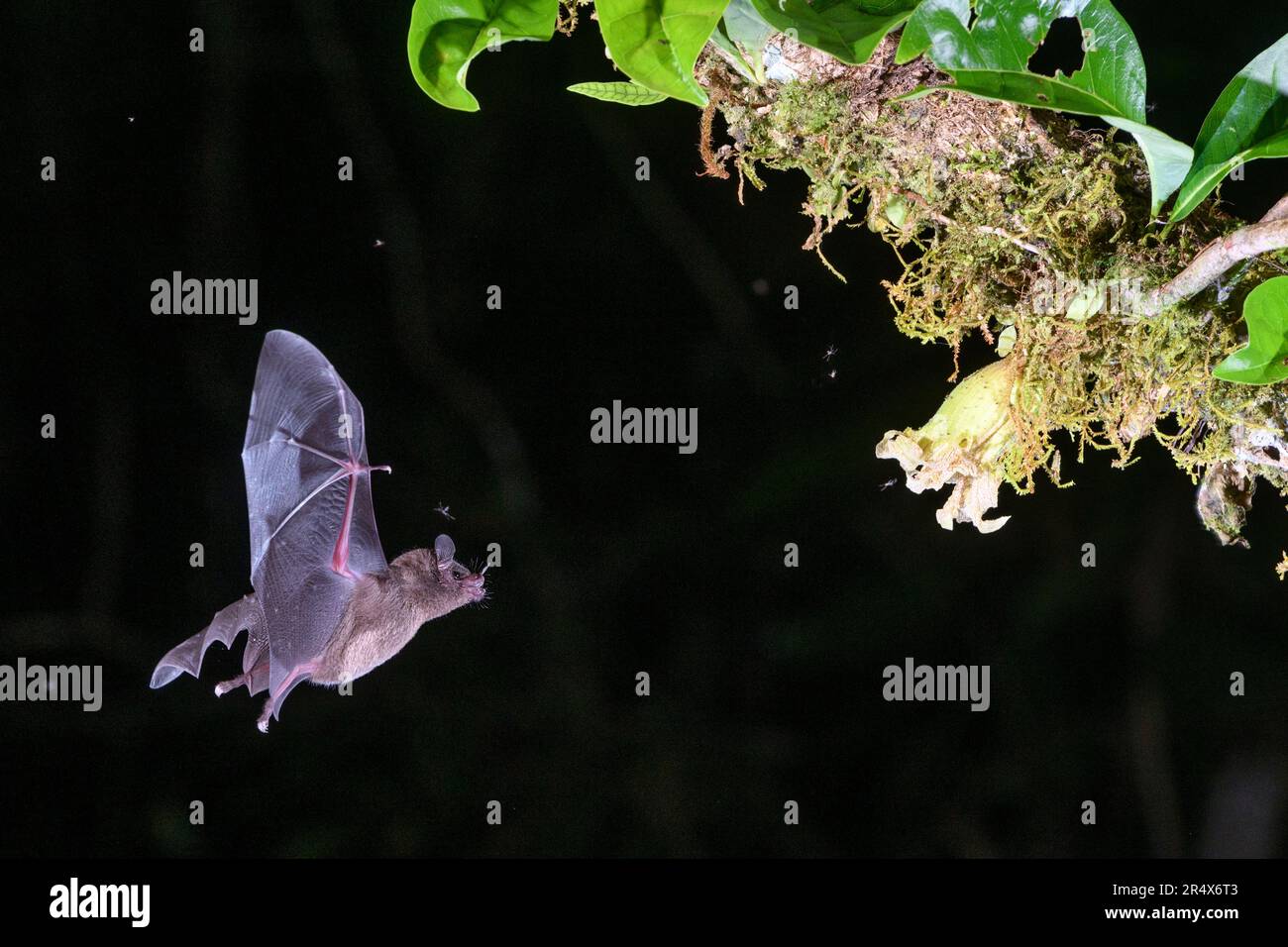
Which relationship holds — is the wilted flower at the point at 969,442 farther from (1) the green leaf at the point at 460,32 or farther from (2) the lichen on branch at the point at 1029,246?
(1) the green leaf at the point at 460,32

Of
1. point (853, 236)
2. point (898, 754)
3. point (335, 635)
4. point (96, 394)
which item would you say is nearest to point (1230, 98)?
point (853, 236)

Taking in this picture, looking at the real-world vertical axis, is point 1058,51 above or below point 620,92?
above

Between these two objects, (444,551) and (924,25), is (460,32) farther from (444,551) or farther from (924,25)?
(444,551)

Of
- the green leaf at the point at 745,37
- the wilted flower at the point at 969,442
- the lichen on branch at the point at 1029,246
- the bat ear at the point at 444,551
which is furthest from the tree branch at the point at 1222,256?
the bat ear at the point at 444,551

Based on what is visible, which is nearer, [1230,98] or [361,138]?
[1230,98]

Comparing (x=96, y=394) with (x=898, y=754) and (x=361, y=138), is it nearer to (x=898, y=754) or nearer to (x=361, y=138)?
(x=361, y=138)

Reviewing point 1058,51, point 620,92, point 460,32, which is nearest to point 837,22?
point 620,92
